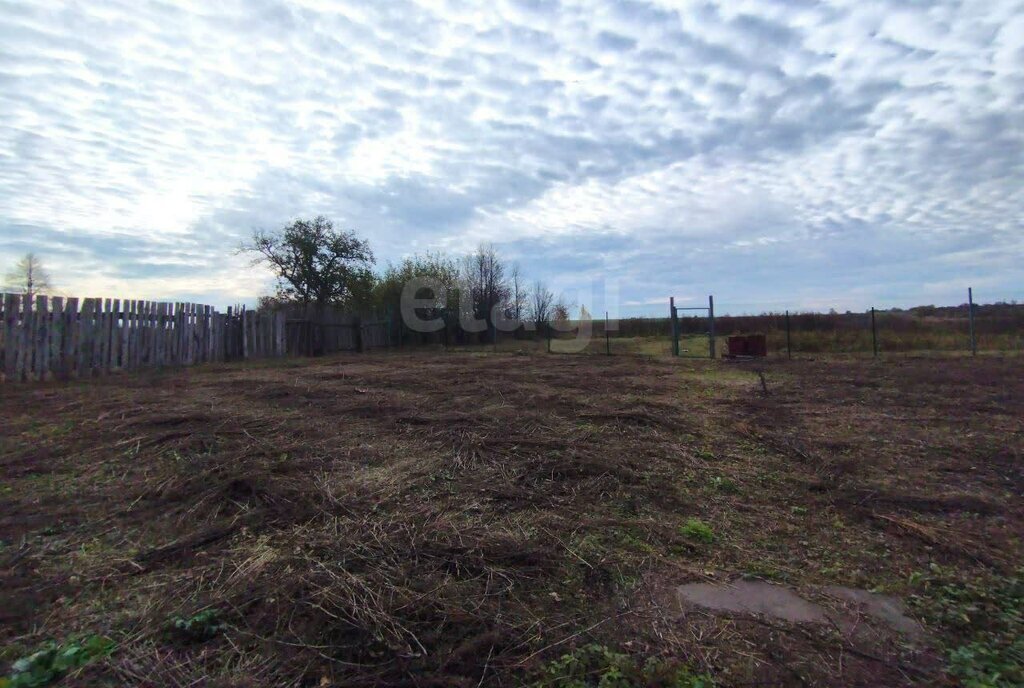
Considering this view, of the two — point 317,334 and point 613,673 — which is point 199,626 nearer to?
point 613,673

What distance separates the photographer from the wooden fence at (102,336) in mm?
8883

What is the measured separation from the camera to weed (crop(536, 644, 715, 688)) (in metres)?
1.74

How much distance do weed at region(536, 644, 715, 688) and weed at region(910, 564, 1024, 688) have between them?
3.23 ft

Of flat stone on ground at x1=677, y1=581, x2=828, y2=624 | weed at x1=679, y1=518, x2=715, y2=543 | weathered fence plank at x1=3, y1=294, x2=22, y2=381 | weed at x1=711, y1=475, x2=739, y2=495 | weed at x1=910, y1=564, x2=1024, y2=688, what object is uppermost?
weathered fence plank at x1=3, y1=294, x2=22, y2=381

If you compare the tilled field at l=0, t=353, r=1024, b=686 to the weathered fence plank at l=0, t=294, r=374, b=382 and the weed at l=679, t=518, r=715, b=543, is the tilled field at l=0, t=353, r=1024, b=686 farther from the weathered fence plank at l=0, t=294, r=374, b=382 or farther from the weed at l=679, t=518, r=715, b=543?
the weathered fence plank at l=0, t=294, r=374, b=382

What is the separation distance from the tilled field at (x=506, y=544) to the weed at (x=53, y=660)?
0.03m

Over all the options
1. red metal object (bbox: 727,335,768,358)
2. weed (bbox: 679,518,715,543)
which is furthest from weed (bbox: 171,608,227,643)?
red metal object (bbox: 727,335,768,358)

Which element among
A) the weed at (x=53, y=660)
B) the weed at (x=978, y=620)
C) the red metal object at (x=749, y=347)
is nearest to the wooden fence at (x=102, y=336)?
the weed at (x=53, y=660)

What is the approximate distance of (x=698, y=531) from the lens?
2977 millimetres

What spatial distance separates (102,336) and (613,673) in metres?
12.3

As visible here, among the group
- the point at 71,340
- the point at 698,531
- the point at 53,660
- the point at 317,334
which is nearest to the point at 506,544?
the point at 698,531

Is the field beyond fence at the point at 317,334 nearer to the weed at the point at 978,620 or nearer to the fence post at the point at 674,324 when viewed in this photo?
the fence post at the point at 674,324

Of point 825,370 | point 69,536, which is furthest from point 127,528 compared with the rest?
point 825,370

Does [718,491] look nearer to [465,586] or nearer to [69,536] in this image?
[465,586]
